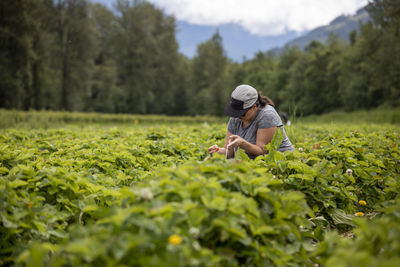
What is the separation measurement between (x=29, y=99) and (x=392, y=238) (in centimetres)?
3135

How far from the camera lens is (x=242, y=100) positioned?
329 cm

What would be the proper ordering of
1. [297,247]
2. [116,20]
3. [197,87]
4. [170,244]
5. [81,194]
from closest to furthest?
[170,244] → [297,247] → [81,194] → [116,20] → [197,87]

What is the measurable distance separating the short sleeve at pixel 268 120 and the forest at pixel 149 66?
1581cm

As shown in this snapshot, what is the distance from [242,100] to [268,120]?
1.34 ft

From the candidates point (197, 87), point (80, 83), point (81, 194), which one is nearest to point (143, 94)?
point (80, 83)

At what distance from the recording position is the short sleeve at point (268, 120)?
3.35m

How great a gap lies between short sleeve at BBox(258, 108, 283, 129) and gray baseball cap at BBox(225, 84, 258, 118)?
221 millimetres

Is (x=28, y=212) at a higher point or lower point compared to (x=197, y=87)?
lower

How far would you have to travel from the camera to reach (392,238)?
1371 millimetres

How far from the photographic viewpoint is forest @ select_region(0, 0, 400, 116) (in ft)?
77.5

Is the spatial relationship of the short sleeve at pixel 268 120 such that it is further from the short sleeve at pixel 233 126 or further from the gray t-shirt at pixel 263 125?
the short sleeve at pixel 233 126

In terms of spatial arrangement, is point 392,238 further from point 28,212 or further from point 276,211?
point 28,212

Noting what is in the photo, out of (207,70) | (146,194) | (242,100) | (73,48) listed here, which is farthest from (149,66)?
(146,194)

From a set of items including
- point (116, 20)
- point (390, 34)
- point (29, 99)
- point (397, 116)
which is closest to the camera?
point (397, 116)
